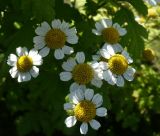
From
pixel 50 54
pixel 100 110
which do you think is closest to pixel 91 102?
pixel 100 110

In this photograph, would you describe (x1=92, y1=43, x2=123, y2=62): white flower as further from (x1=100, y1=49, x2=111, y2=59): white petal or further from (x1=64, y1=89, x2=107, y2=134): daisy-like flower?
(x1=64, y1=89, x2=107, y2=134): daisy-like flower

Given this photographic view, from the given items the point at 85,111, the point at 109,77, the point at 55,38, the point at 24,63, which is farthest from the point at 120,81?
the point at 24,63

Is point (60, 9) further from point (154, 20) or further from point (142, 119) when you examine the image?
point (142, 119)

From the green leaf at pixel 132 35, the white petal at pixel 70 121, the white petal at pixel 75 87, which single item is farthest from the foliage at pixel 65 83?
the white petal at pixel 70 121

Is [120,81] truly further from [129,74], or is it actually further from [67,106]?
[67,106]

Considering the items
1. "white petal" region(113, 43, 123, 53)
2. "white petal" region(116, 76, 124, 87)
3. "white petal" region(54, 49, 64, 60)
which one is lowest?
"white petal" region(116, 76, 124, 87)

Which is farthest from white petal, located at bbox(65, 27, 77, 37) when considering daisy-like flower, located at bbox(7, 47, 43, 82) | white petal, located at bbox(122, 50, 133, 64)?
white petal, located at bbox(122, 50, 133, 64)
